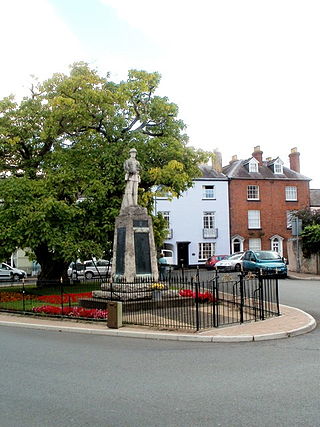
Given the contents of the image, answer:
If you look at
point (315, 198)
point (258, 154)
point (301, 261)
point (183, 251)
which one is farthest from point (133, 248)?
point (315, 198)

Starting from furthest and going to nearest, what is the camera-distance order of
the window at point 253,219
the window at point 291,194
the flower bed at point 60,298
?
the window at point 291,194 → the window at point 253,219 → the flower bed at point 60,298

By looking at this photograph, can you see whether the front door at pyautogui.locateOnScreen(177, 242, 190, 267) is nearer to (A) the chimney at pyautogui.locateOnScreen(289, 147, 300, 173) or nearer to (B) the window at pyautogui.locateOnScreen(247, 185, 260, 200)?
(B) the window at pyautogui.locateOnScreen(247, 185, 260, 200)

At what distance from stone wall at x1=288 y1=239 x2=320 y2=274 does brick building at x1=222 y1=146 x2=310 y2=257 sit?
13.9 metres

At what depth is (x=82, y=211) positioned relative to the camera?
67.1 feet

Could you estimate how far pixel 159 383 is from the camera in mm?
6770

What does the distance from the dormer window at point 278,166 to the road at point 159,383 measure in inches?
1511

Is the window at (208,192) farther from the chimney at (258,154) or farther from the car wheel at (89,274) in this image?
the car wheel at (89,274)

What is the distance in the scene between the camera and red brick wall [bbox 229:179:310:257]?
45.4 m

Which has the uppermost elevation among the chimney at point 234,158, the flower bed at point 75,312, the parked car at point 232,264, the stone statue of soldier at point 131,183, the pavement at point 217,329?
the chimney at point 234,158

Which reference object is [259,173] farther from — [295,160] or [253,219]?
[295,160]

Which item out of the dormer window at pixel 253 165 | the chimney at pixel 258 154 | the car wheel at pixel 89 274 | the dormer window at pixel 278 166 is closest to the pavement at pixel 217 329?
the car wheel at pixel 89 274

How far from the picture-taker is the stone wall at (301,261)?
94.2ft

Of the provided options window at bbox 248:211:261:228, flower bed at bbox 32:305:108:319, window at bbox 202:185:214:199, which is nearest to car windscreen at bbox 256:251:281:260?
flower bed at bbox 32:305:108:319

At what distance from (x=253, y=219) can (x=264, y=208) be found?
1.58m
